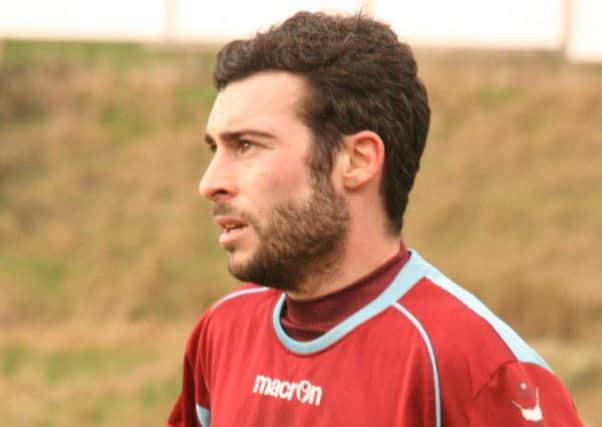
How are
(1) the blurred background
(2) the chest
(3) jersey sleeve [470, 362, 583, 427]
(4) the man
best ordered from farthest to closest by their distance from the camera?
(1) the blurred background
(4) the man
(2) the chest
(3) jersey sleeve [470, 362, 583, 427]

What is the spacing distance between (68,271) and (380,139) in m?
11.5

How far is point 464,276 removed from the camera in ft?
42.3

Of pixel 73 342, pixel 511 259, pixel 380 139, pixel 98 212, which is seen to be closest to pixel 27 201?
pixel 98 212

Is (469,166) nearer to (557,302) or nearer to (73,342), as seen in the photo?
→ (557,302)

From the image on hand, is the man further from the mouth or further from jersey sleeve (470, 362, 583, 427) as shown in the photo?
jersey sleeve (470, 362, 583, 427)

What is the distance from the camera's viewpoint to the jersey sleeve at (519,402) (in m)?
2.60

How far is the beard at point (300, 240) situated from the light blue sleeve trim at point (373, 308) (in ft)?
0.38

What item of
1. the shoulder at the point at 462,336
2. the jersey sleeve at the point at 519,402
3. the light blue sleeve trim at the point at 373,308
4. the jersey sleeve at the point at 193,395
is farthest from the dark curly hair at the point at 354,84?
the jersey sleeve at the point at 193,395

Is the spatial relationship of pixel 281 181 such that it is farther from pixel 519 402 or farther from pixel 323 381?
pixel 519 402

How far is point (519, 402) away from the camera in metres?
2.61

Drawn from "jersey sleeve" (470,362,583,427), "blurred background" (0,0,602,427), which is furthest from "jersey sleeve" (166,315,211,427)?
"blurred background" (0,0,602,427)

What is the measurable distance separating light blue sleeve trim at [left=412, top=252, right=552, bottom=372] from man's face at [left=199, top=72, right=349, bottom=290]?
0.74 ft

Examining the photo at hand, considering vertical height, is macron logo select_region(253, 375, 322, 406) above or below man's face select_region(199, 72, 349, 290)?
below

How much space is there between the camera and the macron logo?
9.32 ft
